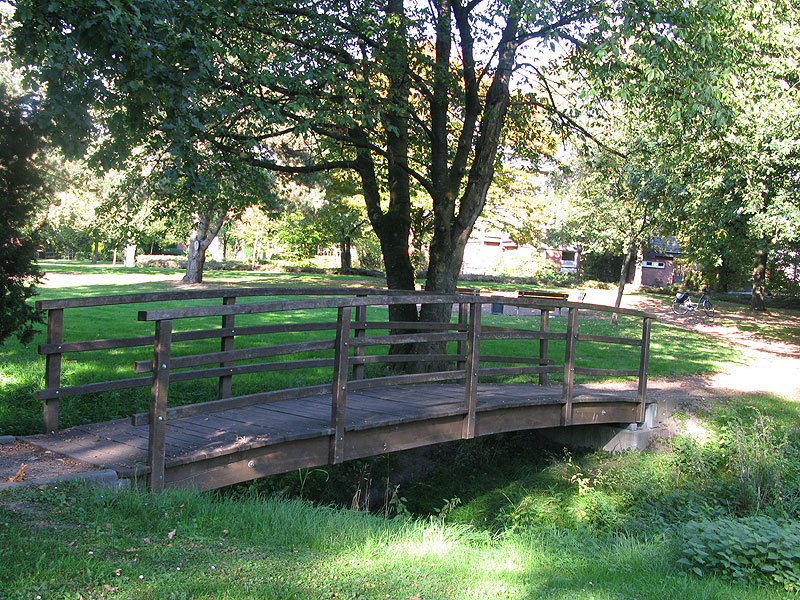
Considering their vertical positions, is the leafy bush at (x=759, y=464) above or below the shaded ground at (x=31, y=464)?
below

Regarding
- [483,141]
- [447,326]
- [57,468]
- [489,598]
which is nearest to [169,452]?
[57,468]

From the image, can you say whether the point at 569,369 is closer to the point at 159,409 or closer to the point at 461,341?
the point at 461,341

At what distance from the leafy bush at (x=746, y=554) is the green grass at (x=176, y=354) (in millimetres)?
5966

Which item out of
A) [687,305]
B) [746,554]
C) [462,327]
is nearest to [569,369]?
[462,327]

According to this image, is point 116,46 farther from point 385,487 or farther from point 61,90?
point 385,487

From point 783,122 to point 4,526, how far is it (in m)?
16.1

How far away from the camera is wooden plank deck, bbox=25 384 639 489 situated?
5.68 m

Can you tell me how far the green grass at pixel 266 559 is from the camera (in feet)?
12.4

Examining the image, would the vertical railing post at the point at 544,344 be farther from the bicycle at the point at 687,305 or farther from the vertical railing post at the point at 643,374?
the bicycle at the point at 687,305

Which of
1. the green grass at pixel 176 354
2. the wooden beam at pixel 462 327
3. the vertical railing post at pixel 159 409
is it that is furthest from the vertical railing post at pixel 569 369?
the vertical railing post at pixel 159 409

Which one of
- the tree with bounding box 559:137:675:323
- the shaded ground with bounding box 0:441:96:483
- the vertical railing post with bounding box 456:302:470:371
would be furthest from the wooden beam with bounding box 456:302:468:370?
the shaded ground with bounding box 0:441:96:483

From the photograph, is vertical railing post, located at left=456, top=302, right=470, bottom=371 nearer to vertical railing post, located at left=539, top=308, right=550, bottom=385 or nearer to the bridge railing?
vertical railing post, located at left=539, top=308, right=550, bottom=385

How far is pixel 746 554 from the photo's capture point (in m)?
5.62

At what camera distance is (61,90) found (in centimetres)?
709
